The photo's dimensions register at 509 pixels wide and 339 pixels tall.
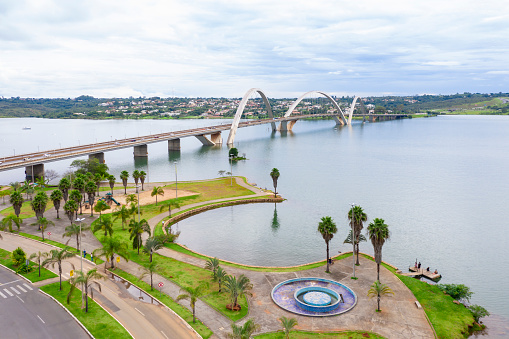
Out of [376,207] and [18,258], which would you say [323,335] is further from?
[376,207]

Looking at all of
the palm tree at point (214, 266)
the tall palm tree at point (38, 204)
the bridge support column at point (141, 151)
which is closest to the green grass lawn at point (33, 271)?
the tall palm tree at point (38, 204)

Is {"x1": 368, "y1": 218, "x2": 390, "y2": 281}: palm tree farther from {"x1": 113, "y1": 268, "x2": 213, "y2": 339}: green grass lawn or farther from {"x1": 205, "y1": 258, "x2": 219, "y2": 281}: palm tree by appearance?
{"x1": 113, "y1": 268, "x2": 213, "y2": 339}: green grass lawn

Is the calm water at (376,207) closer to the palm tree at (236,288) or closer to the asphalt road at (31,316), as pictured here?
the palm tree at (236,288)

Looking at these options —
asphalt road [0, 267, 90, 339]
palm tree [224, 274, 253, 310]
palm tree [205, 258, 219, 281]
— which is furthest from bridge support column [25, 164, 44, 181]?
palm tree [224, 274, 253, 310]

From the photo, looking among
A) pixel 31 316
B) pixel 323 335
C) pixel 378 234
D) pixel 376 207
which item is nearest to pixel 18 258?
pixel 31 316

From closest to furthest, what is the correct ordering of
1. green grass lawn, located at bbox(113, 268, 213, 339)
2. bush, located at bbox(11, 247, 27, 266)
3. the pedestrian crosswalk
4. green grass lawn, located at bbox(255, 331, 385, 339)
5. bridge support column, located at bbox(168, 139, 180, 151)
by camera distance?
green grass lawn, located at bbox(255, 331, 385, 339), green grass lawn, located at bbox(113, 268, 213, 339), the pedestrian crosswalk, bush, located at bbox(11, 247, 27, 266), bridge support column, located at bbox(168, 139, 180, 151)
